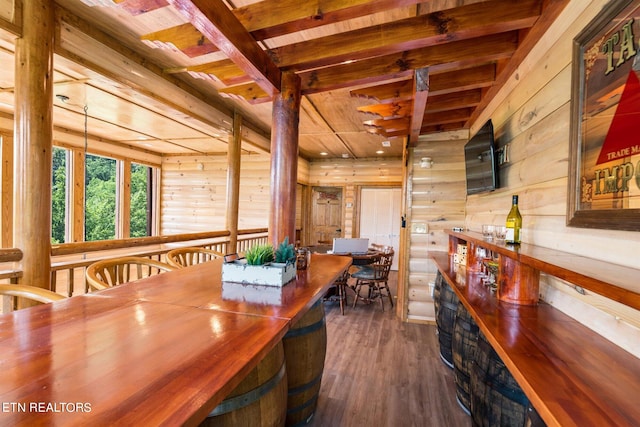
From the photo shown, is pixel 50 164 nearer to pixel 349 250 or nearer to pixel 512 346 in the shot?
pixel 512 346

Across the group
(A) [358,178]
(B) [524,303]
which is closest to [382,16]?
(B) [524,303]

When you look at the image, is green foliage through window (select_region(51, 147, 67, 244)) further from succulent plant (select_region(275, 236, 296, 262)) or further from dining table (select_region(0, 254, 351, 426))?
succulent plant (select_region(275, 236, 296, 262))

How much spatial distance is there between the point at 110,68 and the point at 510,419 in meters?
3.34

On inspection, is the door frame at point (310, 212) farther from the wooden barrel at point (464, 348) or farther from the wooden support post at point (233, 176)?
the wooden barrel at point (464, 348)

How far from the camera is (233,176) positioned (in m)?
4.10

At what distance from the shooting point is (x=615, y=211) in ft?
3.14

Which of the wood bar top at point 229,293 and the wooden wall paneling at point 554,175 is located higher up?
the wooden wall paneling at point 554,175

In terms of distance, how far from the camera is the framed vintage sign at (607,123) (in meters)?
0.89

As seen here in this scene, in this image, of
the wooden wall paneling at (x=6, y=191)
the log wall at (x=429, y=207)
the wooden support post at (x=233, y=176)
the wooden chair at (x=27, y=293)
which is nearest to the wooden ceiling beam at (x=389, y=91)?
the log wall at (x=429, y=207)

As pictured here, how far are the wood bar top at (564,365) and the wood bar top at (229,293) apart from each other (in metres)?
0.70

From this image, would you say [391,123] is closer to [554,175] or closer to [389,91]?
[389,91]

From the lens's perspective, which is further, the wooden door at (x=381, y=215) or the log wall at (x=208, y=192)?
the wooden door at (x=381, y=215)

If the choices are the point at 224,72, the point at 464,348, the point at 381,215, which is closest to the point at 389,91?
the point at 224,72

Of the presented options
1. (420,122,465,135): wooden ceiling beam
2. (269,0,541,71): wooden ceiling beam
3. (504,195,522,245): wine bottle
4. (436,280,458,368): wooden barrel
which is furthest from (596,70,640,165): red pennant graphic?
(420,122,465,135): wooden ceiling beam
